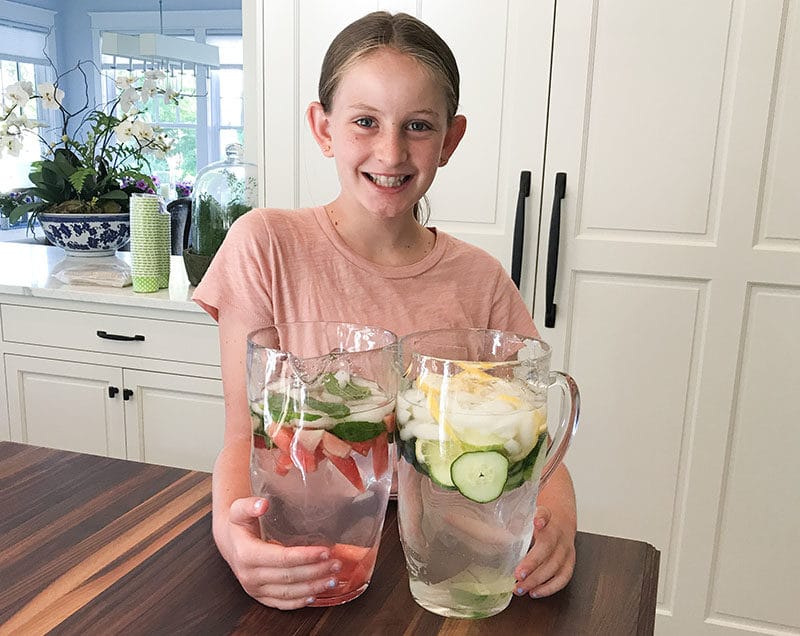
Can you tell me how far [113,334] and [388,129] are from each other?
150 centimetres

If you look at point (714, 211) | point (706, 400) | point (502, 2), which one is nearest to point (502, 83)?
Answer: point (502, 2)

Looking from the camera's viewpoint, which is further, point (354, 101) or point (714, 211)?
point (714, 211)

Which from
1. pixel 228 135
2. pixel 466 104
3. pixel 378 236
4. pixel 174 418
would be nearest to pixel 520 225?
pixel 466 104

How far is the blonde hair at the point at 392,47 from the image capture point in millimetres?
959

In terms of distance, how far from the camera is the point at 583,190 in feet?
6.07

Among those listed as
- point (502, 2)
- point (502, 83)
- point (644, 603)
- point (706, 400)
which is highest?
point (502, 2)

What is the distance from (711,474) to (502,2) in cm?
127

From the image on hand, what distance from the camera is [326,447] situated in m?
0.62

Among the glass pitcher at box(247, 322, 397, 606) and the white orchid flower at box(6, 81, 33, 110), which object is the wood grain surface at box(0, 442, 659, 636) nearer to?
the glass pitcher at box(247, 322, 397, 606)

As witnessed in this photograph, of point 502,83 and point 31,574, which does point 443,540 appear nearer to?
point 31,574

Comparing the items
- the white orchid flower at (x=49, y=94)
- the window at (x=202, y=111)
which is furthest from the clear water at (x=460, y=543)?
the window at (x=202, y=111)

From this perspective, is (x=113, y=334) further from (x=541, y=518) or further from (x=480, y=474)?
(x=480, y=474)

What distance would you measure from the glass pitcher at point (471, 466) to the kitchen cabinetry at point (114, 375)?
4.95 ft

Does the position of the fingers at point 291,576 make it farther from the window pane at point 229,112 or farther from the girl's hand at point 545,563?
the window pane at point 229,112
